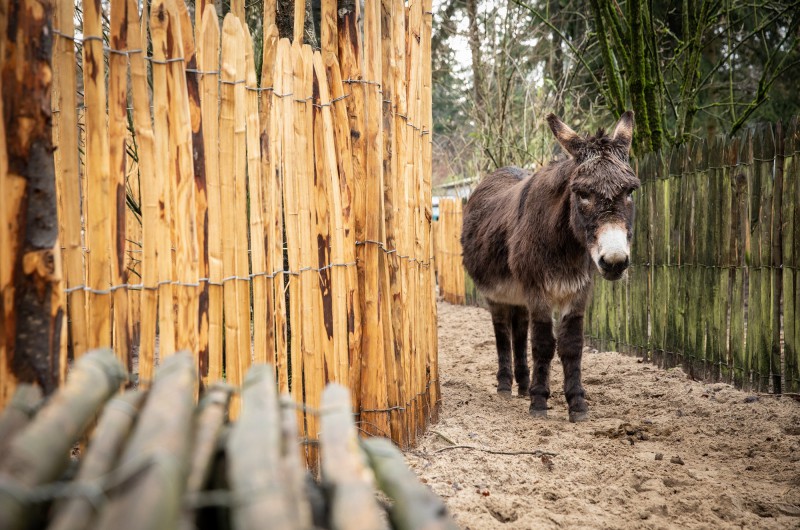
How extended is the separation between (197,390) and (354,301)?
106 cm

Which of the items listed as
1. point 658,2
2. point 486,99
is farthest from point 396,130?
point 658,2

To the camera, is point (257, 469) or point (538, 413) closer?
point (257, 469)

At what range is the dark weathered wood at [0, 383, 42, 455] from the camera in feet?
4.25

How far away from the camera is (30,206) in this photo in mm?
1802

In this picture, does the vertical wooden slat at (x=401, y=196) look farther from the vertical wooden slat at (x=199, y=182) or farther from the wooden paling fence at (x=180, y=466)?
the wooden paling fence at (x=180, y=466)

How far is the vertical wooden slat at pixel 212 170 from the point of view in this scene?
2.54 meters

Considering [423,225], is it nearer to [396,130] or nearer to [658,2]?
[396,130]

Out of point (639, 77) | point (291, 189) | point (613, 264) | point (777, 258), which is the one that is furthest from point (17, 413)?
point (639, 77)

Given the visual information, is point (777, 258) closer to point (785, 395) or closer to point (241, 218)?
point (785, 395)

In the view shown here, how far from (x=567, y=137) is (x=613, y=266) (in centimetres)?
106

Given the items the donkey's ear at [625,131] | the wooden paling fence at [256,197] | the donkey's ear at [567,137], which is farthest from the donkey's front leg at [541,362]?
the donkey's ear at [625,131]

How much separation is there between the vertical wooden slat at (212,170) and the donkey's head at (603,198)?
255 cm

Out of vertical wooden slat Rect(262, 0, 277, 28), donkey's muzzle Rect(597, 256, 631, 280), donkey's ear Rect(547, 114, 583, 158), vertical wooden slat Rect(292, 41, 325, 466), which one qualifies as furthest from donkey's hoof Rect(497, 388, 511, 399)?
vertical wooden slat Rect(262, 0, 277, 28)

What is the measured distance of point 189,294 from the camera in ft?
8.04
